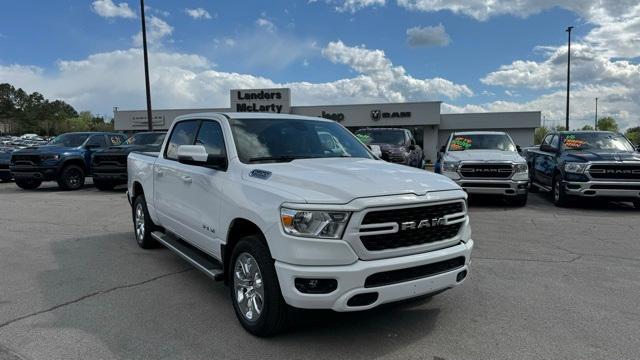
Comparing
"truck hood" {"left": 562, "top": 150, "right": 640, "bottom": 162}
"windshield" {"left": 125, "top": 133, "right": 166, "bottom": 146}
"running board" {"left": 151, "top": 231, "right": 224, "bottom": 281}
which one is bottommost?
"running board" {"left": 151, "top": 231, "right": 224, "bottom": 281}

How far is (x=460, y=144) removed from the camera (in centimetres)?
1231

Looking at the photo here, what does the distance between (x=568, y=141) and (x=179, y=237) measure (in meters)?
10.1

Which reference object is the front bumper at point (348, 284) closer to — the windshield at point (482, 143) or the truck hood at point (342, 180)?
the truck hood at point (342, 180)

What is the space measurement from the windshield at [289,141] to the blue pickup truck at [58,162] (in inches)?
492

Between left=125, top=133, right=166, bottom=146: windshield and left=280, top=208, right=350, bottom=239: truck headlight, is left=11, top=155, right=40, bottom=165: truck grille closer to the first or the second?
left=125, top=133, right=166, bottom=146: windshield

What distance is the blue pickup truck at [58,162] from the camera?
14.8 meters

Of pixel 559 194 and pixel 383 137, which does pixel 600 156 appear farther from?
pixel 383 137

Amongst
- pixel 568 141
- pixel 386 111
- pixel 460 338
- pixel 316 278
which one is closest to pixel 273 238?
pixel 316 278

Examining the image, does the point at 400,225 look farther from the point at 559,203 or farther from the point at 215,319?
the point at 559,203

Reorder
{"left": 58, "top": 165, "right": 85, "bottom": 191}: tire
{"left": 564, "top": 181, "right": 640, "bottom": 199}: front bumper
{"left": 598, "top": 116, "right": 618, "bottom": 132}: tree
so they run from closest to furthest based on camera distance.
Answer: {"left": 564, "top": 181, "right": 640, "bottom": 199}: front bumper → {"left": 58, "top": 165, "right": 85, "bottom": 191}: tire → {"left": 598, "top": 116, "right": 618, "bottom": 132}: tree

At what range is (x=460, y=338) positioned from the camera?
12.5 feet

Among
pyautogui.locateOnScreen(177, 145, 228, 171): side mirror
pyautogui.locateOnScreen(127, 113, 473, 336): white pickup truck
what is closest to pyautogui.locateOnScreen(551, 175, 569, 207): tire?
pyautogui.locateOnScreen(127, 113, 473, 336): white pickup truck

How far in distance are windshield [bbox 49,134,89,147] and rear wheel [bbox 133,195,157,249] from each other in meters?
10.3

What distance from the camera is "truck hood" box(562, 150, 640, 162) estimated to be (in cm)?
1027
